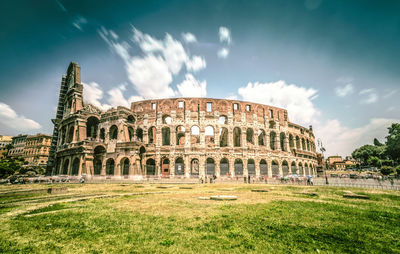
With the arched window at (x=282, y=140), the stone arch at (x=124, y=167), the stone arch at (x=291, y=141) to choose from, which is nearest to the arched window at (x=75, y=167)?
the stone arch at (x=124, y=167)

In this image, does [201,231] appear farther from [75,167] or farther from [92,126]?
[92,126]

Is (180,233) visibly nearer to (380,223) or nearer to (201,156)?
(380,223)

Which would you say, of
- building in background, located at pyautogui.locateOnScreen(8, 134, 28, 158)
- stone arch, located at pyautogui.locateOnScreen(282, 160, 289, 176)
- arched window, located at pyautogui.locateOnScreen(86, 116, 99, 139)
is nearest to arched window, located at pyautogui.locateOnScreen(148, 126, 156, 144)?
arched window, located at pyautogui.locateOnScreen(86, 116, 99, 139)

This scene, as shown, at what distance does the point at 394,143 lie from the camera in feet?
178

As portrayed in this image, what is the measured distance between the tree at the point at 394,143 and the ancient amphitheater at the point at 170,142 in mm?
41387

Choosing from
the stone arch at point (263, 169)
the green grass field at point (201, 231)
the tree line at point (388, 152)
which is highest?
the tree line at point (388, 152)

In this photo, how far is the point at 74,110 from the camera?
110 ft

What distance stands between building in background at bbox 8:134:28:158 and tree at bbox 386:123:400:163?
441 feet

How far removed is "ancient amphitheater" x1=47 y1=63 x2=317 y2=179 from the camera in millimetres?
28062

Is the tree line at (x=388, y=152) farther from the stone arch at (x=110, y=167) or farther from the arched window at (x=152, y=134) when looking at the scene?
the stone arch at (x=110, y=167)

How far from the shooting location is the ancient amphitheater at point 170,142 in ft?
92.1

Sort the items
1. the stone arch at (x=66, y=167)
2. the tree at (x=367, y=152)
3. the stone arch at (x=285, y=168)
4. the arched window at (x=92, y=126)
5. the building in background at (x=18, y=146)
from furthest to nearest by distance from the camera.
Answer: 1. the building in background at (x=18, y=146)
2. the tree at (x=367, y=152)
3. the arched window at (x=92, y=126)
4. the stone arch at (x=285, y=168)
5. the stone arch at (x=66, y=167)

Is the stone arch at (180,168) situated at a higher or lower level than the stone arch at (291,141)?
lower

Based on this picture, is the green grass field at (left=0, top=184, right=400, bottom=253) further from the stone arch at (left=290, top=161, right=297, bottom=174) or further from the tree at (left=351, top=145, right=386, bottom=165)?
the tree at (left=351, top=145, right=386, bottom=165)
